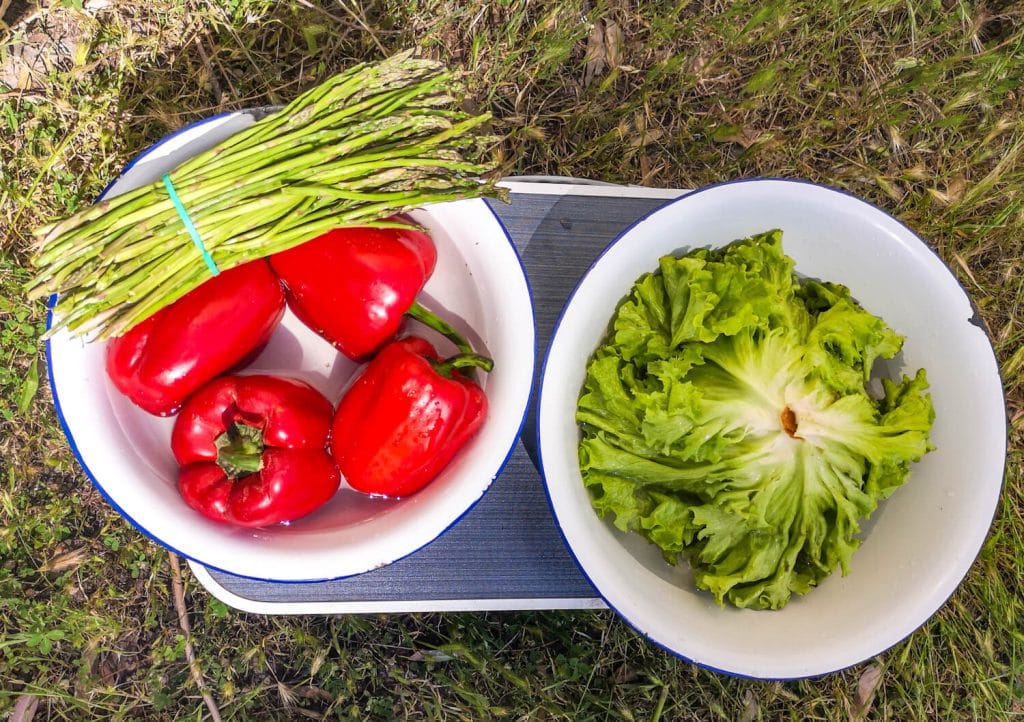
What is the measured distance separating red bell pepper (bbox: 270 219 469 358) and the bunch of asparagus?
82 millimetres

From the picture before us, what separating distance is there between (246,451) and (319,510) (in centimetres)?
21

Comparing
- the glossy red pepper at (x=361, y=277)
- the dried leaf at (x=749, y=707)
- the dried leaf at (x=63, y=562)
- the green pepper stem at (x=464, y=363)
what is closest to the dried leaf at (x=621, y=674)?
the dried leaf at (x=749, y=707)

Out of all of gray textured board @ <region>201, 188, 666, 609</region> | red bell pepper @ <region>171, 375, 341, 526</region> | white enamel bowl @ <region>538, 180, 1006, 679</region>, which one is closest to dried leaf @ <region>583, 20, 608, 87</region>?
gray textured board @ <region>201, 188, 666, 609</region>

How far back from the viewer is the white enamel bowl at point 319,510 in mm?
1363

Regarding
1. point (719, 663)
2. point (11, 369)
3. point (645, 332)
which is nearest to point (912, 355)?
point (645, 332)

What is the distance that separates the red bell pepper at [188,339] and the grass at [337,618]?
0.75 metres

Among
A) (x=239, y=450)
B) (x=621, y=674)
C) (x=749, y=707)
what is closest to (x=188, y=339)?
(x=239, y=450)

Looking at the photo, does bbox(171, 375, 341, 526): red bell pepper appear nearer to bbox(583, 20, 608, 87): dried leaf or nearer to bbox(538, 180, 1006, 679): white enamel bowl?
bbox(538, 180, 1006, 679): white enamel bowl

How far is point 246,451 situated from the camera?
146 cm

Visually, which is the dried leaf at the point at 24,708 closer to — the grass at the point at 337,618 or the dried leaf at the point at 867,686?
the grass at the point at 337,618

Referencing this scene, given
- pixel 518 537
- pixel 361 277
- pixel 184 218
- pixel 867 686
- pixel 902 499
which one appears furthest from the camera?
pixel 867 686

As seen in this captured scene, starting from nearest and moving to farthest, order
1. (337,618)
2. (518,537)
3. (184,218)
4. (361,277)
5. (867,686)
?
1. (184,218)
2. (361,277)
3. (518,537)
4. (337,618)
5. (867,686)

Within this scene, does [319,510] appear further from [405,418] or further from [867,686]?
[867,686]

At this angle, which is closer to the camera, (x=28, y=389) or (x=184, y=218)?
(x=184, y=218)
